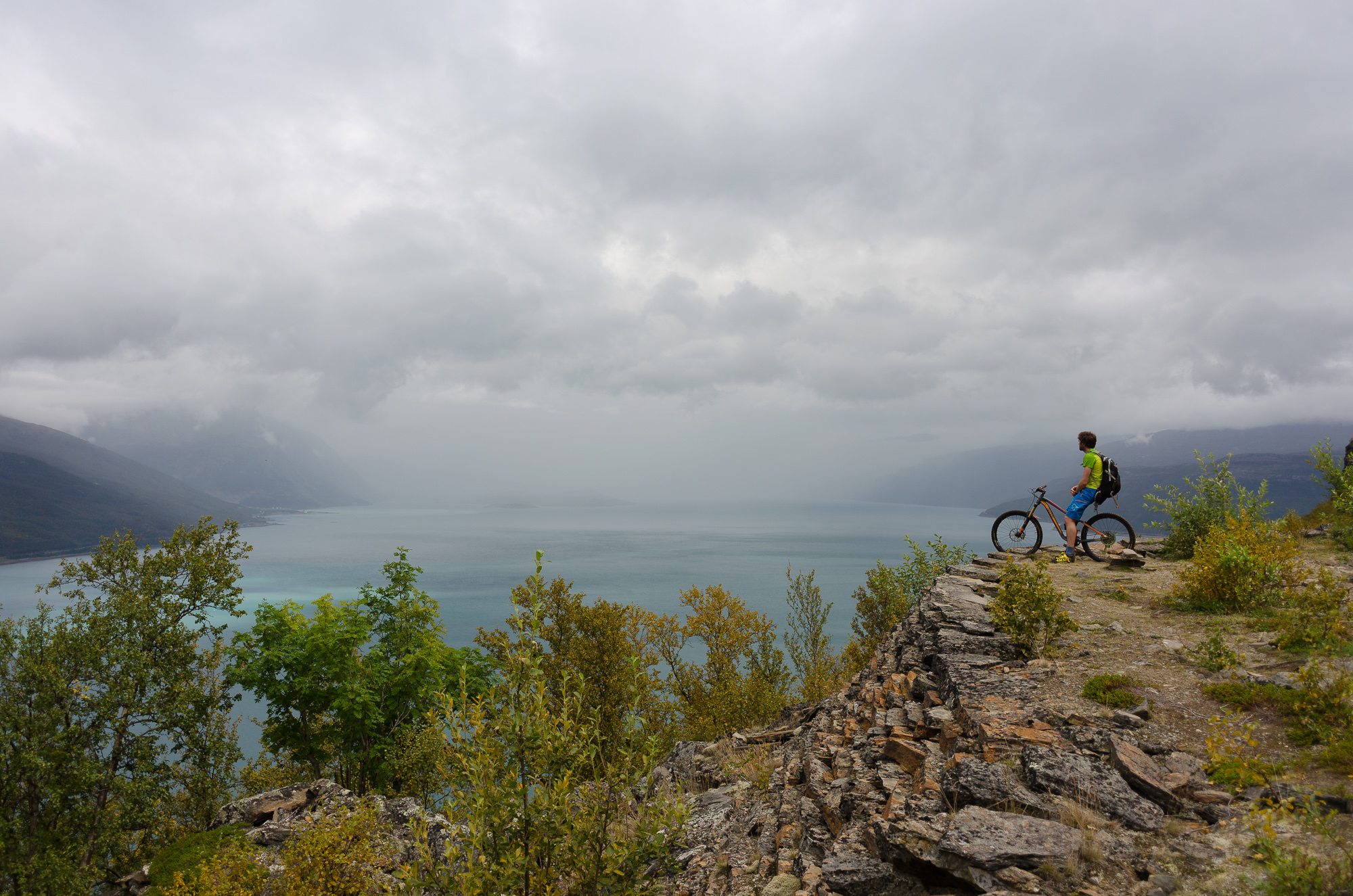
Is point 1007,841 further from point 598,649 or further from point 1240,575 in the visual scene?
point 598,649

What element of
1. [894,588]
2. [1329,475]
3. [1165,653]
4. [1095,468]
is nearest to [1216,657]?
[1165,653]

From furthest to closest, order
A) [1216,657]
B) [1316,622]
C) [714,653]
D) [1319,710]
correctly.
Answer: [714,653]
[1316,622]
[1216,657]
[1319,710]

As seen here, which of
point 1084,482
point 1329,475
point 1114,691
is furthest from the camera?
point 1329,475

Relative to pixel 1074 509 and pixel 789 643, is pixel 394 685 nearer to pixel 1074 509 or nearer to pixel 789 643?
pixel 789 643

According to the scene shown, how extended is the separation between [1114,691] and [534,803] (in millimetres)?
7273

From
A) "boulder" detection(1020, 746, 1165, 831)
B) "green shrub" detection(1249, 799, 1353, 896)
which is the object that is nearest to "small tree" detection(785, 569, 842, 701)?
"boulder" detection(1020, 746, 1165, 831)

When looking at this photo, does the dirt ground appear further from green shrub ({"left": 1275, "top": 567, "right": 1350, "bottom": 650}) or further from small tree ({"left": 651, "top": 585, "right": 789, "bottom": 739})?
small tree ({"left": 651, "top": 585, "right": 789, "bottom": 739})

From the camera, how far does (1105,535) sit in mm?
15867

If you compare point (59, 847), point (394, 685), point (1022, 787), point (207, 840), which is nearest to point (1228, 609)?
point (1022, 787)

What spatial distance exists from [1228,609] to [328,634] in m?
28.9

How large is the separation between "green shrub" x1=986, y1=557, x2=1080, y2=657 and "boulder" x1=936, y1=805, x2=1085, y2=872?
481cm

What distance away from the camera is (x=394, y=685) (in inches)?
988

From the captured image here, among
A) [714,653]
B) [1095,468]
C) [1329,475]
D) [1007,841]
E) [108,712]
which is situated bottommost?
[714,653]

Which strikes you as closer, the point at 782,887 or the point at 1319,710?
the point at 1319,710
